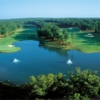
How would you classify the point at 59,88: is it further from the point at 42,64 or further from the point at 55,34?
the point at 55,34

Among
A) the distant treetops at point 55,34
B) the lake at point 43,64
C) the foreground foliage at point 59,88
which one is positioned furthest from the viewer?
the distant treetops at point 55,34

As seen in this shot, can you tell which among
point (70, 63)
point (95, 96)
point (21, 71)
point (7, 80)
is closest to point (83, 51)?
point (70, 63)

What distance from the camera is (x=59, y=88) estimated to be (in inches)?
771

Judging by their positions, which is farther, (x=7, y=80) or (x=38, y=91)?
(x=7, y=80)

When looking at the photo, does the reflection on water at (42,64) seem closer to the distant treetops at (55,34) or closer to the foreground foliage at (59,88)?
the foreground foliage at (59,88)

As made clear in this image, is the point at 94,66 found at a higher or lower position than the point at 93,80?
lower

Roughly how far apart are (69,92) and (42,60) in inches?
839

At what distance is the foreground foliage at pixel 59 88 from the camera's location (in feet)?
58.5

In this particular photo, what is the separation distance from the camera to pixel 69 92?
18.5 meters

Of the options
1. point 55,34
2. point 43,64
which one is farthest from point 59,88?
point 55,34

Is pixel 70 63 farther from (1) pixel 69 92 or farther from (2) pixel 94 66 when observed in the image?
(1) pixel 69 92

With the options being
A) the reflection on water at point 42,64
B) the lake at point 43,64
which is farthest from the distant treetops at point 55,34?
the reflection on water at point 42,64

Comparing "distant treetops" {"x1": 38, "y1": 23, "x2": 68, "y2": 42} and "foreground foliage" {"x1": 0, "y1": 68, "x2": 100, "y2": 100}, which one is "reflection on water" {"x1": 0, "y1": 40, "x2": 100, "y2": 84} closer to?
"foreground foliage" {"x1": 0, "y1": 68, "x2": 100, "y2": 100}

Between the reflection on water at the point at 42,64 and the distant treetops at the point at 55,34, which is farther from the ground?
the distant treetops at the point at 55,34
